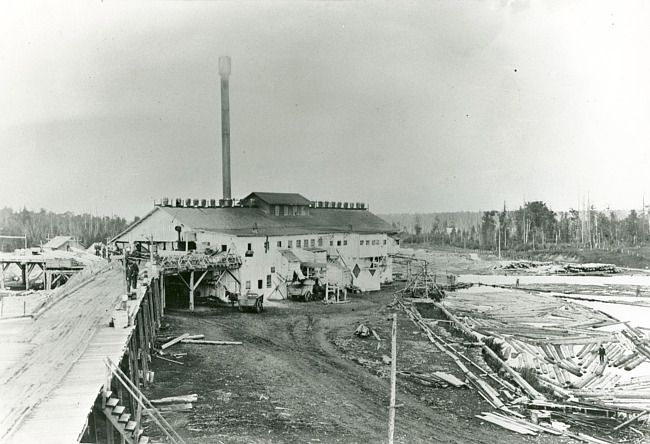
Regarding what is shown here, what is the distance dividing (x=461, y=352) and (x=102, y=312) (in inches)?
771

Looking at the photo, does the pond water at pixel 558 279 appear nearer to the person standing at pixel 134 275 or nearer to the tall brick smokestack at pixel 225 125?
the tall brick smokestack at pixel 225 125

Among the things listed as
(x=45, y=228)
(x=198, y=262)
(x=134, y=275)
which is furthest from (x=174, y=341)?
(x=45, y=228)

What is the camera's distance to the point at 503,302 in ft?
160

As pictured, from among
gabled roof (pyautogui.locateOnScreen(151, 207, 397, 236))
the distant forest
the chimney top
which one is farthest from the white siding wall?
the distant forest

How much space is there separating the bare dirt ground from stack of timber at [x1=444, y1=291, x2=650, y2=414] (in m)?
4.23

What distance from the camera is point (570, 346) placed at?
103 feet

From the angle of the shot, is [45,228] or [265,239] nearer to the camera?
[265,239]

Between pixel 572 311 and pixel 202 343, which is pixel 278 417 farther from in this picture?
pixel 572 311

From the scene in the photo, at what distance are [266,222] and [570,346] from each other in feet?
98.7

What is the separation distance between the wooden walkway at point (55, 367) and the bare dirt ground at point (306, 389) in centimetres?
354

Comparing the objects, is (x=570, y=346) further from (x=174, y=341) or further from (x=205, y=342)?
(x=174, y=341)

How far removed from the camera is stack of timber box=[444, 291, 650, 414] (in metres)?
23.2

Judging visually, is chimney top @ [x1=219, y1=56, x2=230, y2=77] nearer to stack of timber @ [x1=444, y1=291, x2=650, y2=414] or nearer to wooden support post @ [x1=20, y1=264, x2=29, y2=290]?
wooden support post @ [x1=20, y1=264, x2=29, y2=290]

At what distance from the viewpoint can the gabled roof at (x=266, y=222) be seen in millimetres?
46625
